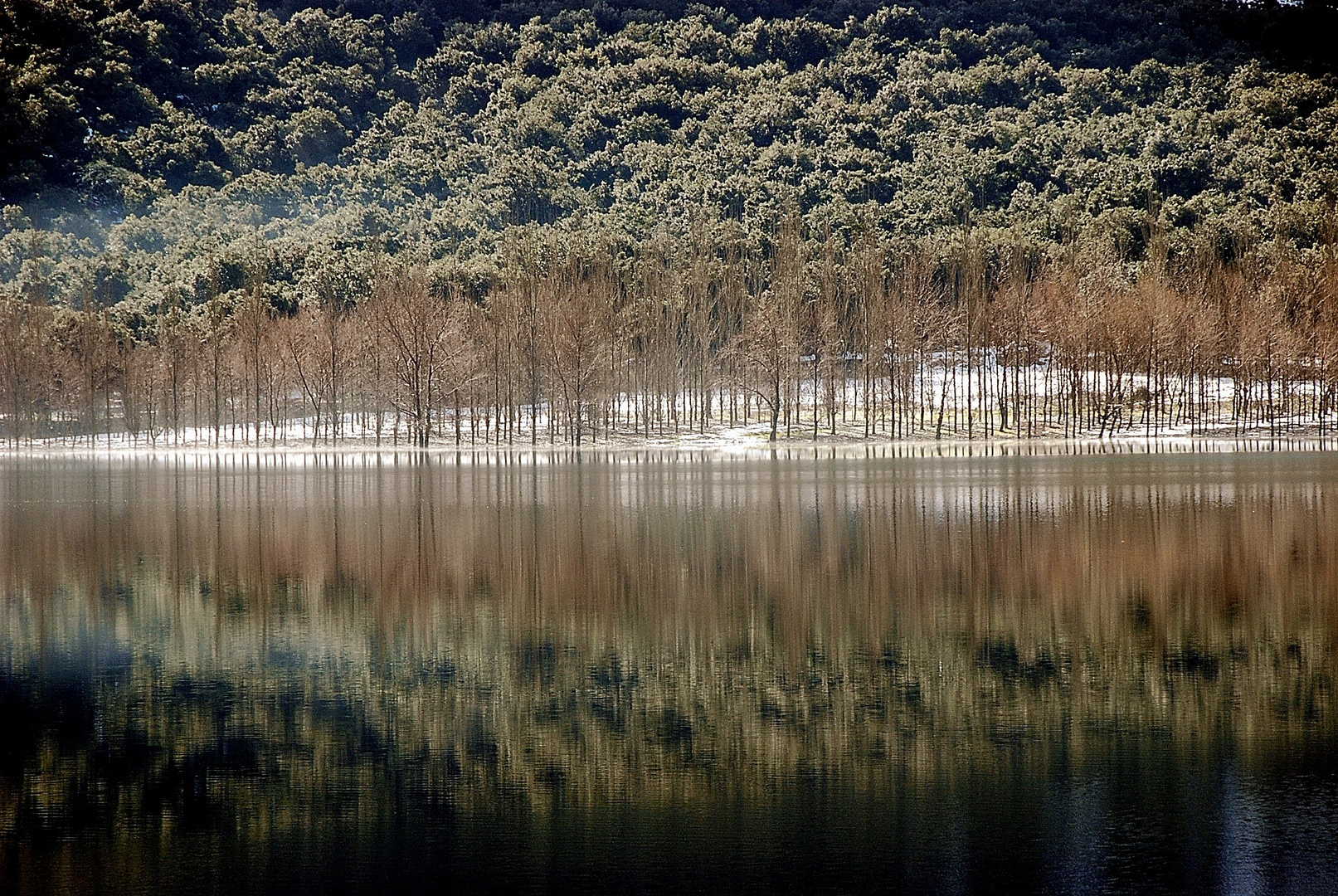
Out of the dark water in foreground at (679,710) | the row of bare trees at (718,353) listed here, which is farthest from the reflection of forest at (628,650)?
the row of bare trees at (718,353)

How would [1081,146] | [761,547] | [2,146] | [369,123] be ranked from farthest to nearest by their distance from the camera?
[369,123] → [2,146] → [1081,146] → [761,547]

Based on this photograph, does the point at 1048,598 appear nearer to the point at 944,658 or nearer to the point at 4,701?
the point at 944,658

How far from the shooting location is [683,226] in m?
114

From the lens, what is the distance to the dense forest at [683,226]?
7675cm

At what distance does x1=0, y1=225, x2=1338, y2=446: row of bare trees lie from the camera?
74250mm

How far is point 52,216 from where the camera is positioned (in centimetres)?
13712

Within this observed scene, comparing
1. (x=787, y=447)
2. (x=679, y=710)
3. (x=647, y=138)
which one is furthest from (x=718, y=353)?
(x=647, y=138)

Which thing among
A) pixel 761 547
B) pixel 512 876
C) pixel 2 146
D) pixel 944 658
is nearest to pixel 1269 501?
pixel 761 547

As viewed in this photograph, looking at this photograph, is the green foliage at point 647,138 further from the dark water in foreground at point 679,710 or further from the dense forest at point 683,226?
the dark water in foreground at point 679,710

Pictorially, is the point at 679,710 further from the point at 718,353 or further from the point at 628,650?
the point at 718,353

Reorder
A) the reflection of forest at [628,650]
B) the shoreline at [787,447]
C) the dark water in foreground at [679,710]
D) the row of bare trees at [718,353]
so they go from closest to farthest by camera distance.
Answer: the dark water in foreground at [679,710], the reflection of forest at [628,650], the shoreline at [787,447], the row of bare trees at [718,353]

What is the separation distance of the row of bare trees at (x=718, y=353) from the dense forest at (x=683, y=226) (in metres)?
0.41

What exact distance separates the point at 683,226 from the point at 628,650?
101 m

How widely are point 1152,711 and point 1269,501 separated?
22.1 meters
